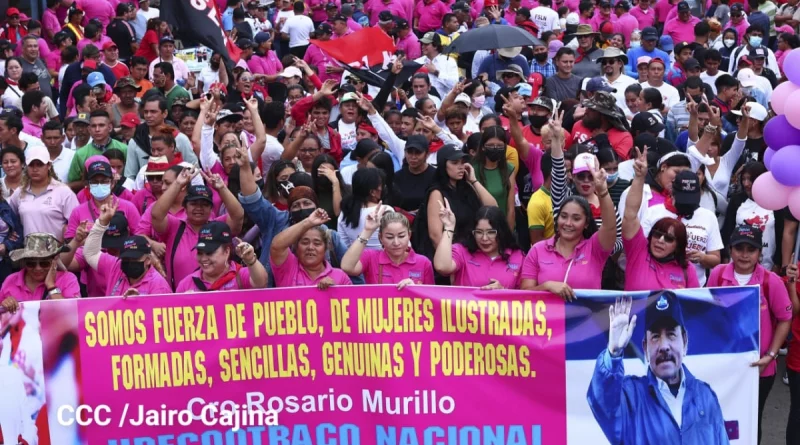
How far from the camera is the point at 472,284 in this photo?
7.86 meters

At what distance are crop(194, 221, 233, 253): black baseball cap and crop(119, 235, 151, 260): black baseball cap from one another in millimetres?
427

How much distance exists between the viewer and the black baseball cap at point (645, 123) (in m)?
11.5

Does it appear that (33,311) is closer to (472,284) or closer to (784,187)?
(472,284)

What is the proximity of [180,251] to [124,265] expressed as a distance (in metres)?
0.69

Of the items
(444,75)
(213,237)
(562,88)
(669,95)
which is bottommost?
(213,237)

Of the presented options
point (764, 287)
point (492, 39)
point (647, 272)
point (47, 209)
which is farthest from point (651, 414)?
point (492, 39)

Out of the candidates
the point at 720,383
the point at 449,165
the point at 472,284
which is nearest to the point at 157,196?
the point at 449,165

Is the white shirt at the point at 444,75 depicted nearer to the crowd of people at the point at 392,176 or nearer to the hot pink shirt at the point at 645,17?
the crowd of people at the point at 392,176

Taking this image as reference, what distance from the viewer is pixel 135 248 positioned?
26.0ft

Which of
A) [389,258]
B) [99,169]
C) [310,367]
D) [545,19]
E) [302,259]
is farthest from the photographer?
[545,19]

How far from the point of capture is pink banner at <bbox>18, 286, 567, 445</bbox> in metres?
7.27

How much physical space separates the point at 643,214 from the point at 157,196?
347 cm

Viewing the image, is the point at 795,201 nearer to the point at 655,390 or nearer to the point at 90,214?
the point at 655,390

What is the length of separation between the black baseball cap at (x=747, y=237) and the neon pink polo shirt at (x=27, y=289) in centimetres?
405
